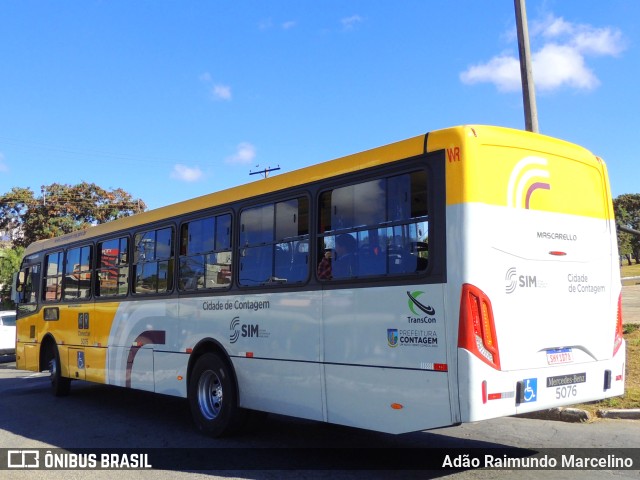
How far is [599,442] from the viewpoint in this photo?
23.2 feet

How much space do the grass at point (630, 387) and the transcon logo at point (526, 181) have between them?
431cm

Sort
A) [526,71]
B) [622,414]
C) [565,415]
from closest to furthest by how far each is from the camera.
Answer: [622,414], [565,415], [526,71]

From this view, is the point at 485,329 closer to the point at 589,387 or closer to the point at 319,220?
the point at 589,387

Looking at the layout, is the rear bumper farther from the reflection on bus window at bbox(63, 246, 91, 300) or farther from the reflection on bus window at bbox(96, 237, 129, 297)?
the reflection on bus window at bbox(63, 246, 91, 300)

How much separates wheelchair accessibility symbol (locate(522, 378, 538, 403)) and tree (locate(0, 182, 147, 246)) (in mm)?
35485

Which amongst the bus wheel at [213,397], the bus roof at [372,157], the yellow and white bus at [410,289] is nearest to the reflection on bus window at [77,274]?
the bus roof at [372,157]

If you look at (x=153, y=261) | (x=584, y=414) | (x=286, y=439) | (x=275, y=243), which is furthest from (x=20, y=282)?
(x=584, y=414)

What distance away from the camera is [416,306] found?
5.34 meters

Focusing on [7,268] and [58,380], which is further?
[7,268]

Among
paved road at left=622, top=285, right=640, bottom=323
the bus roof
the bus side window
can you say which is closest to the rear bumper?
the bus roof

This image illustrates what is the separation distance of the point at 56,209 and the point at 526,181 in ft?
121

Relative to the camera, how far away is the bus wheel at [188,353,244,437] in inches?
297

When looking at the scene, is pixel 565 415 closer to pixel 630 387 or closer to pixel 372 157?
pixel 630 387

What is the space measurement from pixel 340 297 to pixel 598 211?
283 cm
